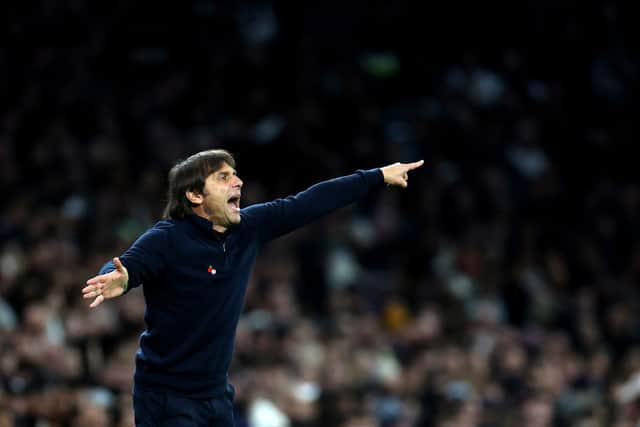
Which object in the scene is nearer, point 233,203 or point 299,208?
point 233,203

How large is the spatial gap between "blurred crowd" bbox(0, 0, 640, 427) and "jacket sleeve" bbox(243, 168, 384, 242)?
10.7ft

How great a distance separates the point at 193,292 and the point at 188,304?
0.17 feet

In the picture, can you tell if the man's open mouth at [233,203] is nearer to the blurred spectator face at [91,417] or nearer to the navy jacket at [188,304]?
the navy jacket at [188,304]

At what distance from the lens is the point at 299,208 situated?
4828 millimetres

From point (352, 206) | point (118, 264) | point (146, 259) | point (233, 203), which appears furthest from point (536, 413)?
point (118, 264)

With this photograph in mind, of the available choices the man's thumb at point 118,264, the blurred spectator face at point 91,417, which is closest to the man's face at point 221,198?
the man's thumb at point 118,264

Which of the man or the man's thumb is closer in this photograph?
the man's thumb

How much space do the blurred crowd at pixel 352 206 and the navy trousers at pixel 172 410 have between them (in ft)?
10.2

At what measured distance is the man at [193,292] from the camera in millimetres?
4535

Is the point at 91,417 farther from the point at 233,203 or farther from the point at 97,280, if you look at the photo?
the point at 97,280

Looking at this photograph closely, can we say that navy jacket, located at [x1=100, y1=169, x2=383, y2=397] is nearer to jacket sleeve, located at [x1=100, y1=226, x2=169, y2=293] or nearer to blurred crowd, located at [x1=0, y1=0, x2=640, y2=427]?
jacket sleeve, located at [x1=100, y1=226, x2=169, y2=293]

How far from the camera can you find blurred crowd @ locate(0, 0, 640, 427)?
884 centimetres

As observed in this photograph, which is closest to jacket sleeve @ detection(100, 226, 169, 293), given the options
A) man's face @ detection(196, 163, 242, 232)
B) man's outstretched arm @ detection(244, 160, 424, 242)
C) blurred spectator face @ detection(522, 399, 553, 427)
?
man's face @ detection(196, 163, 242, 232)

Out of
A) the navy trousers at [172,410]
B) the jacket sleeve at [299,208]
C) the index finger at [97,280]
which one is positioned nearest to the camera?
the index finger at [97,280]
